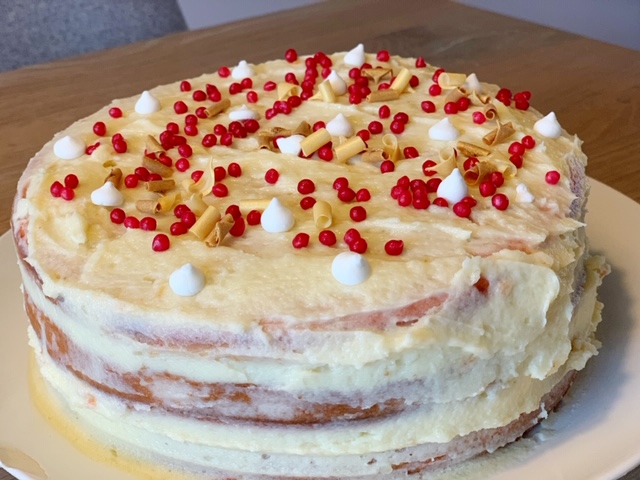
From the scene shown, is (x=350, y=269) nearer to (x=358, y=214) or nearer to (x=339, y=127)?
(x=358, y=214)

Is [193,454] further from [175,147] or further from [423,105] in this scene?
[423,105]

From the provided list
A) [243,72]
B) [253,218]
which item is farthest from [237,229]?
[243,72]

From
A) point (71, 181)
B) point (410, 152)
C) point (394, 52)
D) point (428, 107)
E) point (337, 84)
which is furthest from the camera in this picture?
point (394, 52)

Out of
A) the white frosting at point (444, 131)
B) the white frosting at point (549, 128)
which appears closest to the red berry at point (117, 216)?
the white frosting at point (444, 131)

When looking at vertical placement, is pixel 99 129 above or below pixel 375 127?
above

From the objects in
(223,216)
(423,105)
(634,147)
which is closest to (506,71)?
(634,147)

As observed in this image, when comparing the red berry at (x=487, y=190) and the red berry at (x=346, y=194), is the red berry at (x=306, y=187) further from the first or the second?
the red berry at (x=487, y=190)

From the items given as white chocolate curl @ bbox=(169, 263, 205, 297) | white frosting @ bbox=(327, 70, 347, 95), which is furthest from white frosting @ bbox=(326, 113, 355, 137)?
white chocolate curl @ bbox=(169, 263, 205, 297)
